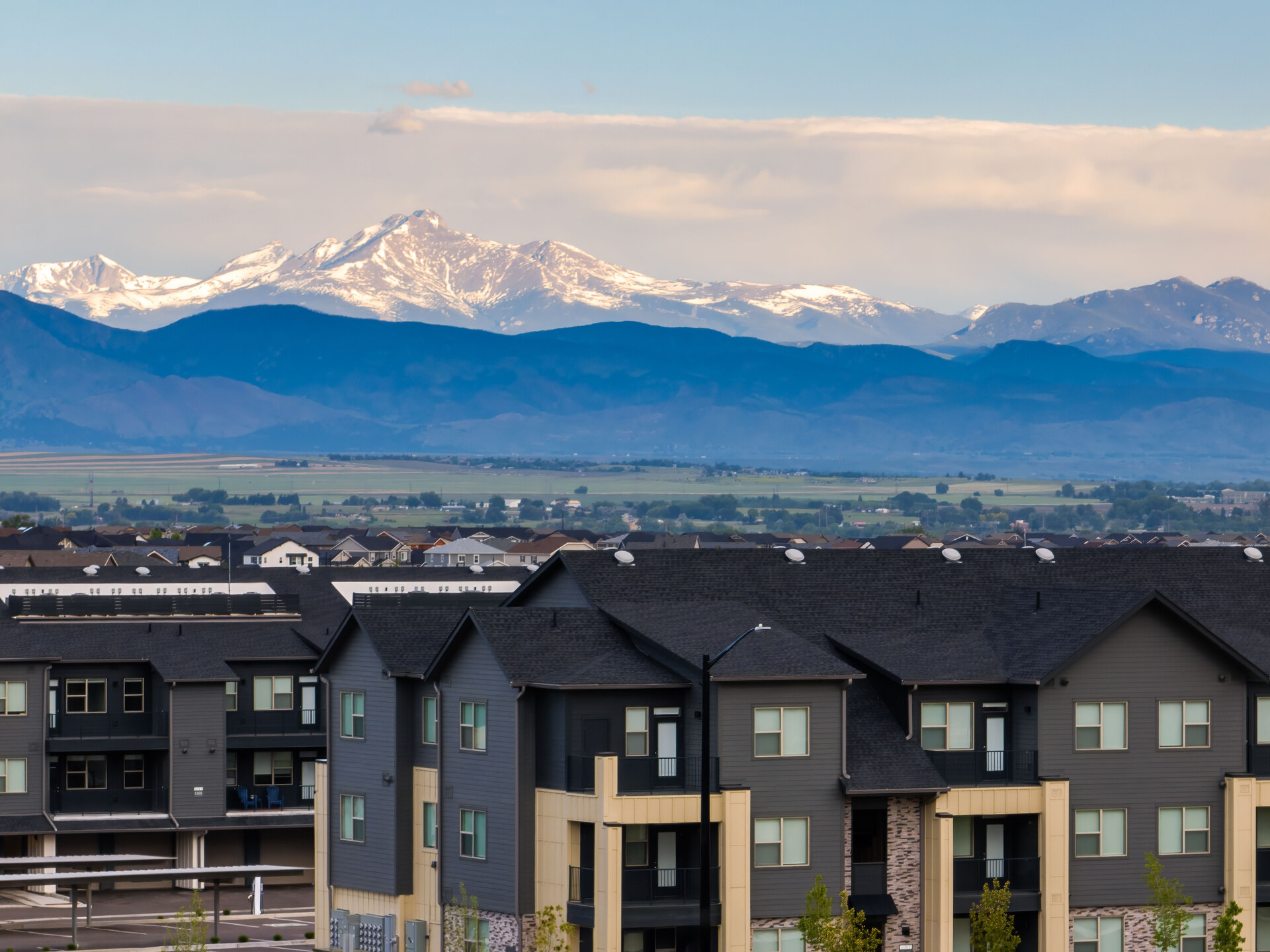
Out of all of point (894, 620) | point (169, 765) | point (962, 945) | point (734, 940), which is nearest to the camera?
point (734, 940)

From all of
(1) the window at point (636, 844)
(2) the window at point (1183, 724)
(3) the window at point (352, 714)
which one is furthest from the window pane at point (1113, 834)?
(3) the window at point (352, 714)

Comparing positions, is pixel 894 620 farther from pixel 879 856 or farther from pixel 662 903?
pixel 662 903

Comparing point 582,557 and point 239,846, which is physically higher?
point 582,557

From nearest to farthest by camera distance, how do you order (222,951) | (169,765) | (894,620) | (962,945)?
(962,945) → (894,620) → (222,951) → (169,765)

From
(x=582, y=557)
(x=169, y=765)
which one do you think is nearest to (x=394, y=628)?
(x=582, y=557)

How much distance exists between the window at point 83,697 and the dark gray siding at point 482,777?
28.2 meters

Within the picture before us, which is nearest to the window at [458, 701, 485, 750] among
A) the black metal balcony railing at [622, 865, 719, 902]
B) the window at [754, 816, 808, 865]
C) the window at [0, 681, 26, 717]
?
the black metal balcony railing at [622, 865, 719, 902]

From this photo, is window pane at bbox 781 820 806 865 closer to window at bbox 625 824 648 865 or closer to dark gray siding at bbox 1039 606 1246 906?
window at bbox 625 824 648 865

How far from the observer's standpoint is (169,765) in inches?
3182

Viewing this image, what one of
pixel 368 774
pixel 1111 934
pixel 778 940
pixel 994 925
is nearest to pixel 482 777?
pixel 368 774

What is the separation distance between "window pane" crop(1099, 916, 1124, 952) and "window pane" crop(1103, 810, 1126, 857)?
146 centimetres

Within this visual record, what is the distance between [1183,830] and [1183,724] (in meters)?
2.36

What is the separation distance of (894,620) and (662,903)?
10153 millimetres

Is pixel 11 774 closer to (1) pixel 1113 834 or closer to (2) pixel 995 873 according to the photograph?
(2) pixel 995 873
